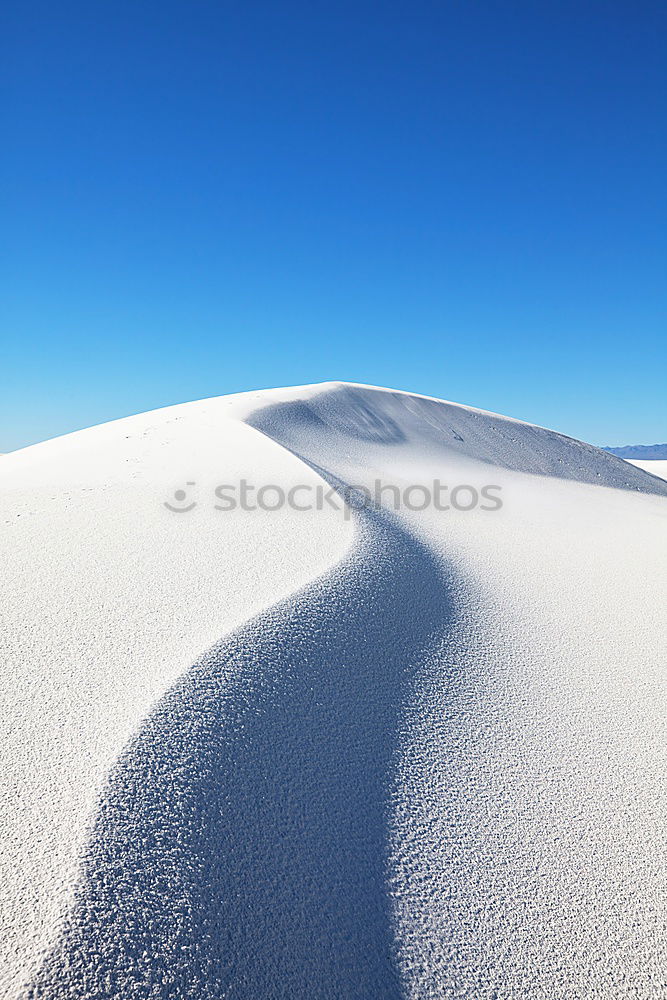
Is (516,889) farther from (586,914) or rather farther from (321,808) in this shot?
(321,808)

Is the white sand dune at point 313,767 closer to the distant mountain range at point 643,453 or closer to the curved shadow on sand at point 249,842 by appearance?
the curved shadow on sand at point 249,842

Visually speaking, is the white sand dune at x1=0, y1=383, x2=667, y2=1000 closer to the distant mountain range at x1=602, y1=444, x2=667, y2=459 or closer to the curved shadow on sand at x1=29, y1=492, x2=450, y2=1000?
the curved shadow on sand at x1=29, y1=492, x2=450, y2=1000

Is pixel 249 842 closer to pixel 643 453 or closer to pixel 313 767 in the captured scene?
pixel 313 767

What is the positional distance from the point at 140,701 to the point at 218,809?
57cm

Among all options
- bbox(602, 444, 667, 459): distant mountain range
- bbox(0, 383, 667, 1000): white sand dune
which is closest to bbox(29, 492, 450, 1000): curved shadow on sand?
bbox(0, 383, 667, 1000): white sand dune

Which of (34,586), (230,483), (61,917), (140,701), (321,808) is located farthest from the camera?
(230,483)

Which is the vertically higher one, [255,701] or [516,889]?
[255,701]

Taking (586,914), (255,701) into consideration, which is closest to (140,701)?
(255,701)

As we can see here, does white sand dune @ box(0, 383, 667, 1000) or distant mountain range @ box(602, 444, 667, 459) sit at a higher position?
white sand dune @ box(0, 383, 667, 1000)

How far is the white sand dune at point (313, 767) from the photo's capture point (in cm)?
145

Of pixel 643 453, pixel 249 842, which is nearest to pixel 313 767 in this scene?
pixel 249 842

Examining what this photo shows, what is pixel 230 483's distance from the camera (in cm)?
569

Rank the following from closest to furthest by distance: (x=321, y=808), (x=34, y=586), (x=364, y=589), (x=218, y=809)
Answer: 1. (x=218, y=809)
2. (x=321, y=808)
3. (x=34, y=586)
4. (x=364, y=589)

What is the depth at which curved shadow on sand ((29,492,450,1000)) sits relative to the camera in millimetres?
1332
